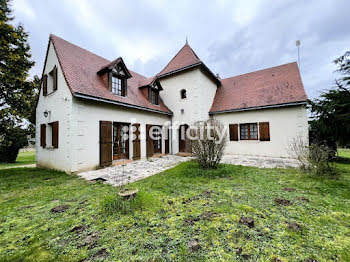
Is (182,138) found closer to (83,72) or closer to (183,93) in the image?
(183,93)

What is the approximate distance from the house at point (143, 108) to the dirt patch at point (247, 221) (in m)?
6.47

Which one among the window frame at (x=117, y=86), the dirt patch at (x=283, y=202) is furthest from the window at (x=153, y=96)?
the dirt patch at (x=283, y=202)

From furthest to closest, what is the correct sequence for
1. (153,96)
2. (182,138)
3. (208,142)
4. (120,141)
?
(182,138) → (153,96) → (120,141) → (208,142)

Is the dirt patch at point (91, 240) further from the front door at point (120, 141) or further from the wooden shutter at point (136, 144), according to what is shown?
the wooden shutter at point (136, 144)

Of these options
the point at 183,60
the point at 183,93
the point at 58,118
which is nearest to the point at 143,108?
the point at 183,93

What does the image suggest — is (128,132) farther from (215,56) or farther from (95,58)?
(215,56)

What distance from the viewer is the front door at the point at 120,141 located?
25.4ft

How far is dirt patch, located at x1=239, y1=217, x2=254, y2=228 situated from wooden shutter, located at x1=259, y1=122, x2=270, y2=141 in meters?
8.30

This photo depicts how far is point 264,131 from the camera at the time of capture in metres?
9.29

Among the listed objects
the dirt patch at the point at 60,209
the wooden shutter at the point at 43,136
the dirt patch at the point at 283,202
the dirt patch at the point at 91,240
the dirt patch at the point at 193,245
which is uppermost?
the wooden shutter at the point at 43,136

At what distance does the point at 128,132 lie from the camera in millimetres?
8312

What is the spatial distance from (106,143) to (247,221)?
22.0 feet

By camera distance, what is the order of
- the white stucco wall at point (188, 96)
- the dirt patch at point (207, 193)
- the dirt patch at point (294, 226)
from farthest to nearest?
the white stucco wall at point (188, 96)
the dirt patch at point (207, 193)
the dirt patch at point (294, 226)

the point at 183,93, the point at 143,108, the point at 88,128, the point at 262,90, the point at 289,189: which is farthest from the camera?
the point at 183,93
